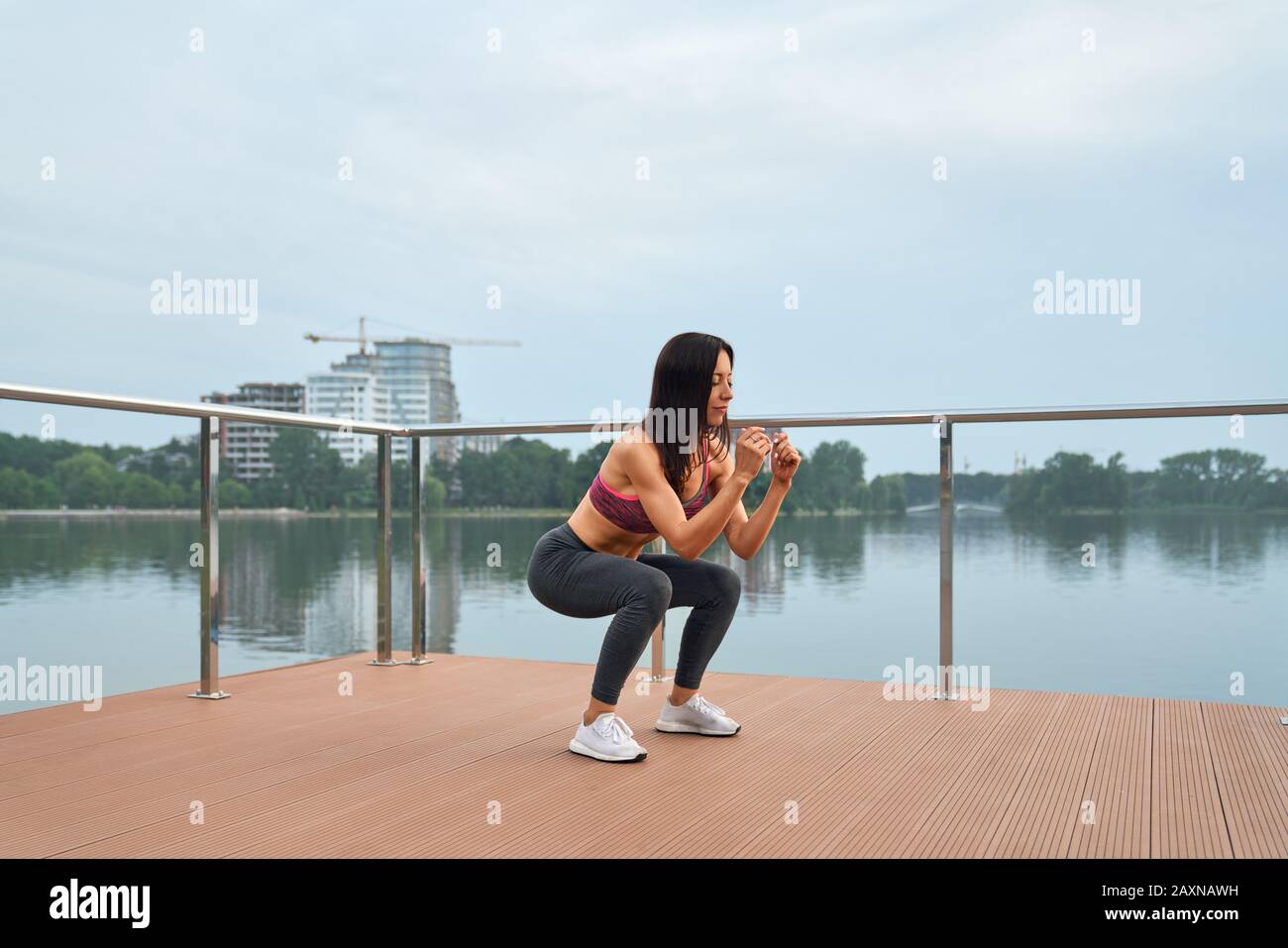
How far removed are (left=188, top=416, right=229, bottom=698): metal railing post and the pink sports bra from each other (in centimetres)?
118

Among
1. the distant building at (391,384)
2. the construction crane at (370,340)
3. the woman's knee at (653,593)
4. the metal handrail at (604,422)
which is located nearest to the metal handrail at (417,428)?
the metal handrail at (604,422)

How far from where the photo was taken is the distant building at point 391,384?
130 ft

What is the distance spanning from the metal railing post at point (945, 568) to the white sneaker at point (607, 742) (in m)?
1.08

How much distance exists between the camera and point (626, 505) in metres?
2.33

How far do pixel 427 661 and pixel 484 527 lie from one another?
1.57 feet

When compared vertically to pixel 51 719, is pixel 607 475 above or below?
above

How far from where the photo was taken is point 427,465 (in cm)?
357

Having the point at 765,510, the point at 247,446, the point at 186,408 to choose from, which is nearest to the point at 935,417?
the point at 765,510

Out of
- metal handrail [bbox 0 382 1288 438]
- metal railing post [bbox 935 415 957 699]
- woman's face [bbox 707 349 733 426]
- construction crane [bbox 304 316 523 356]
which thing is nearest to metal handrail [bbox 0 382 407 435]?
metal handrail [bbox 0 382 1288 438]

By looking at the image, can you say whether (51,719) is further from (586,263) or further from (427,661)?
(586,263)

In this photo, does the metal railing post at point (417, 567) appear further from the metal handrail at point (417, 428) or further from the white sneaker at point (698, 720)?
the white sneaker at point (698, 720)

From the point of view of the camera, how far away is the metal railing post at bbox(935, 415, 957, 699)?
293 centimetres
